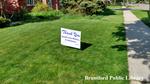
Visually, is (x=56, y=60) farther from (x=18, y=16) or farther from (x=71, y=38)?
(x=18, y=16)

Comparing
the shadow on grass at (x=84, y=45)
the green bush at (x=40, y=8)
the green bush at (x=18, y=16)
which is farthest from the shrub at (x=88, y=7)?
the shadow on grass at (x=84, y=45)

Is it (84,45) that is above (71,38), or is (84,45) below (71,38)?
below

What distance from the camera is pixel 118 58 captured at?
9766 millimetres

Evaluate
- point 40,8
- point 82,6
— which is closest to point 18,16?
point 40,8

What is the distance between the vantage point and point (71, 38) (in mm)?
10445

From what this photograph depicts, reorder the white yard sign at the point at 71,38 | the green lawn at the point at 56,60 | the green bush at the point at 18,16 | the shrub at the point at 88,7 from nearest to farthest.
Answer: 1. the green lawn at the point at 56,60
2. the white yard sign at the point at 71,38
3. the green bush at the point at 18,16
4. the shrub at the point at 88,7

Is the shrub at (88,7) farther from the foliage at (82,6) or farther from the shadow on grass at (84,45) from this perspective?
the shadow on grass at (84,45)

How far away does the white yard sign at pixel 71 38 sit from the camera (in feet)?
33.5

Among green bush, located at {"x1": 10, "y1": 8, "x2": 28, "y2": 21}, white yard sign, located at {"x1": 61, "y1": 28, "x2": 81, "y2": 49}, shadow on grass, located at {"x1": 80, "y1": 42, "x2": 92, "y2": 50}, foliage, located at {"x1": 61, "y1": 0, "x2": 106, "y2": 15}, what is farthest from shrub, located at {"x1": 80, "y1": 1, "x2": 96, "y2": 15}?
white yard sign, located at {"x1": 61, "y1": 28, "x2": 81, "y2": 49}

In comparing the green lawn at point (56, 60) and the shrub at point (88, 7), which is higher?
the shrub at point (88, 7)

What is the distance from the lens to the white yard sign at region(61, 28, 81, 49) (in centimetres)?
1021

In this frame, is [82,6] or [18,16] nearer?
[18,16]

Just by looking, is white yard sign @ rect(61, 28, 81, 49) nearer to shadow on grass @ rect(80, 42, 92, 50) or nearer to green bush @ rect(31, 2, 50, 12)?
shadow on grass @ rect(80, 42, 92, 50)

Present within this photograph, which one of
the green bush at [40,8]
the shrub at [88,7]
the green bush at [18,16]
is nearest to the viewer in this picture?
the green bush at [18,16]
